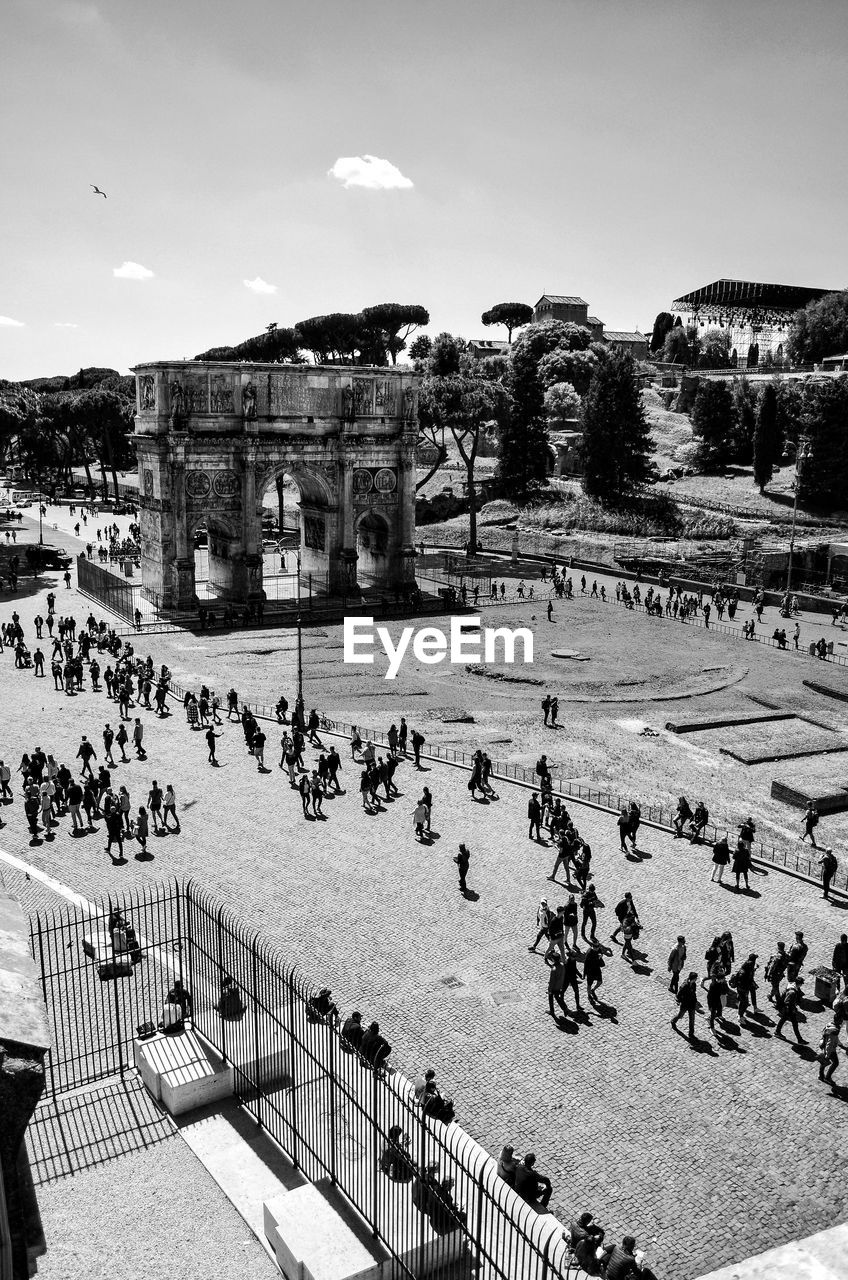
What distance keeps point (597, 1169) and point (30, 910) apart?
444 inches

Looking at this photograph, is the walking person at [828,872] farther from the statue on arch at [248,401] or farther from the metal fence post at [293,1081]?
the statue on arch at [248,401]

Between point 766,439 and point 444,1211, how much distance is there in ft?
265

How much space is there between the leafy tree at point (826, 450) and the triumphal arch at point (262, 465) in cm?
3583

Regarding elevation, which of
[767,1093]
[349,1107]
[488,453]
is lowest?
[767,1093]

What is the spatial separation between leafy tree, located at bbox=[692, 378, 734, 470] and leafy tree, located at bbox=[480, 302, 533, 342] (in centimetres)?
5834

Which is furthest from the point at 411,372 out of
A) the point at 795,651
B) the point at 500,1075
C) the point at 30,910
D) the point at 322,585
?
the point at 500,1075

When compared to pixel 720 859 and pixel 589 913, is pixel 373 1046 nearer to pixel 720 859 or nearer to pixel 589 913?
pixel 589 913

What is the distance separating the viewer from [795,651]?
152ft

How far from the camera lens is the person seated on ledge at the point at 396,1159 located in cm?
1066

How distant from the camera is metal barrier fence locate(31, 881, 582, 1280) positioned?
10.4 meters

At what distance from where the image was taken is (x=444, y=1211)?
10422 millimetres

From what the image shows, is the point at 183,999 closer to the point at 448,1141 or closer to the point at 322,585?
the point at 448,1141

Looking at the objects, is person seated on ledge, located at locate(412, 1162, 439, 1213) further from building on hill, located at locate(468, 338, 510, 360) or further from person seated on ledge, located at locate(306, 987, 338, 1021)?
building on hill, located at locate(468, 338, 510, 360)

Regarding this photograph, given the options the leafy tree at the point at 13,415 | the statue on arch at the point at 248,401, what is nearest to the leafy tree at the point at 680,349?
the leafy tree at the point at 13,415
